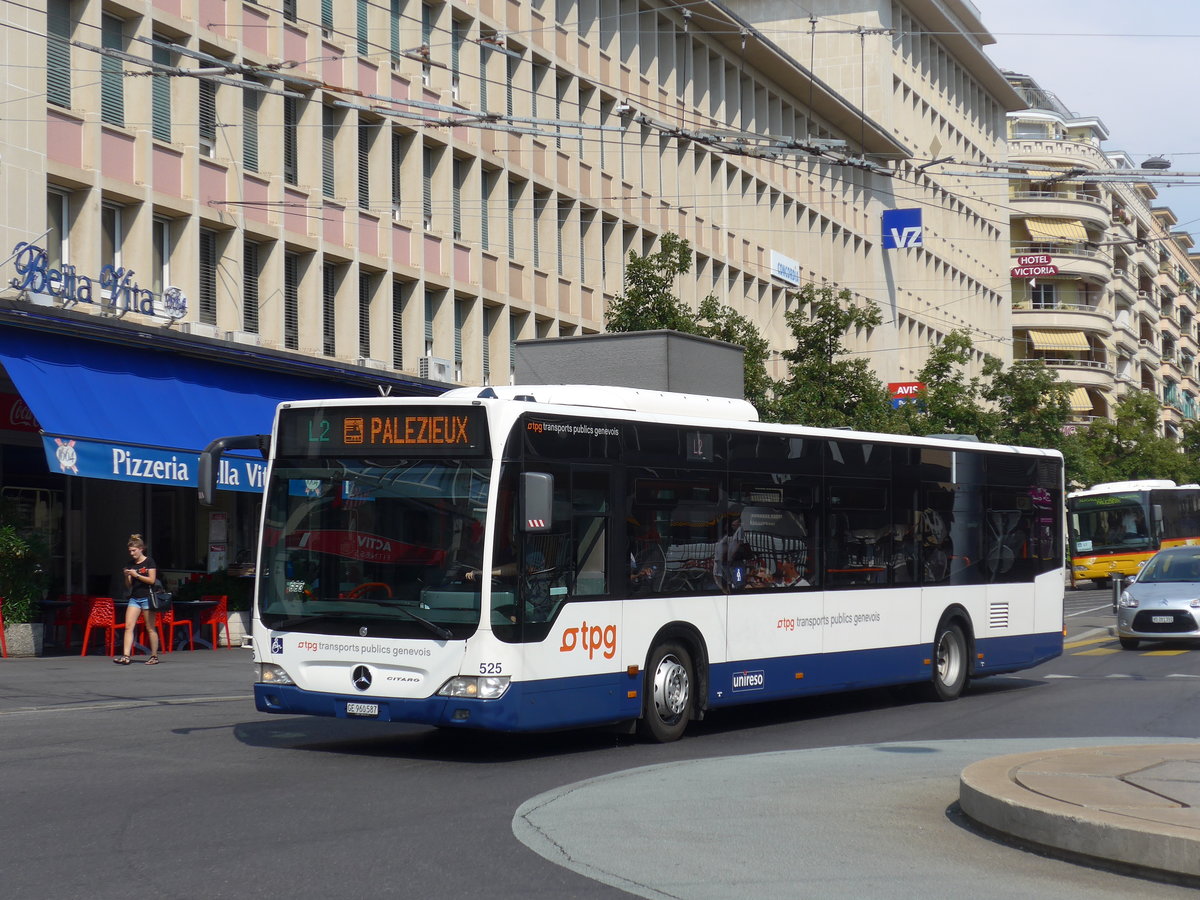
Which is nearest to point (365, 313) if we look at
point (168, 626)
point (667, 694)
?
point (168, 626)

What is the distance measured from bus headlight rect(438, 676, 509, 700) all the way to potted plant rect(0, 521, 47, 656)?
1232 cm

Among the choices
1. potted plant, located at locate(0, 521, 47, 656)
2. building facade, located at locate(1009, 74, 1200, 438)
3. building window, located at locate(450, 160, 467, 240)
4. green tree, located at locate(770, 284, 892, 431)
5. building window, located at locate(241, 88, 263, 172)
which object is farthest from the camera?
building facade, located at locate(1009, 74, 1200, 438)

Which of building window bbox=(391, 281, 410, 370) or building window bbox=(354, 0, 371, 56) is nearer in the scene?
building window bbox=(354, 0, 371, 56)

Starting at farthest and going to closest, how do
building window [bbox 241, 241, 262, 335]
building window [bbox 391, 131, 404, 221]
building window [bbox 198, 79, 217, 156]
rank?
building window [bbox 391, 131, 404, 221]
building window [bbox 241, 241, 262, 335]
building window [bbox 198, 79, 217, 156]

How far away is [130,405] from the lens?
963 inches

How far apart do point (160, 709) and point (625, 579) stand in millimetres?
5439

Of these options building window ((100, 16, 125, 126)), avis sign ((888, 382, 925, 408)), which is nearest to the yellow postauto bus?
avis sign ((888, 382, 925, 408))

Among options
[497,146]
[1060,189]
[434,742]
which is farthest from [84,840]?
[1060,189]

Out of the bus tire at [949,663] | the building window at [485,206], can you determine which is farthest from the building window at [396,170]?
the bus tire at [949,663]

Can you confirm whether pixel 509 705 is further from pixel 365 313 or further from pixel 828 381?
pixel 828 381

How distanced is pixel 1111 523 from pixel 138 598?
36.3 m

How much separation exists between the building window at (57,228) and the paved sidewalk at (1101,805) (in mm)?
18434

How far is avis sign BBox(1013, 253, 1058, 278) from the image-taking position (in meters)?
90.1

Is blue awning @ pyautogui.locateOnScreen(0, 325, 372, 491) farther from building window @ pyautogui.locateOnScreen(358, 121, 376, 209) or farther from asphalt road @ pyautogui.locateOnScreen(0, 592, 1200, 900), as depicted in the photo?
asphalt road @ pyautogui.locateOnScreen(0, 592, 1200, 900)
